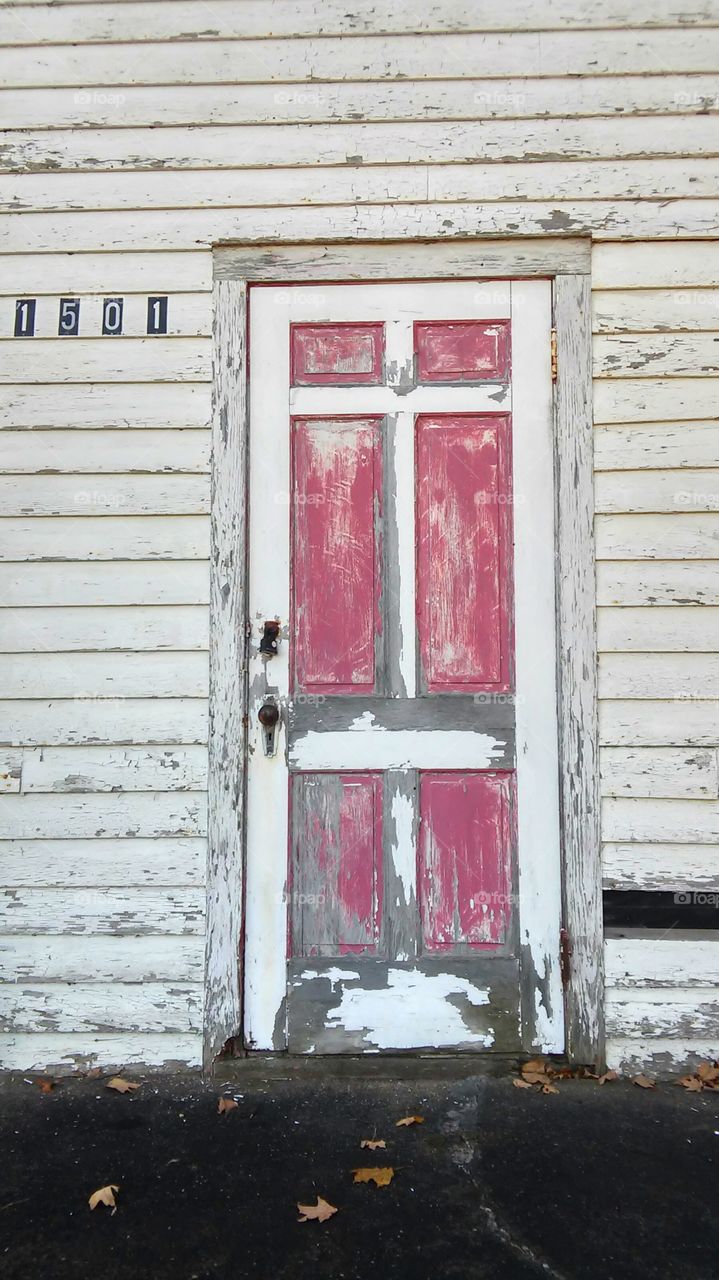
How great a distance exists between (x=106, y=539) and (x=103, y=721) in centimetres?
62

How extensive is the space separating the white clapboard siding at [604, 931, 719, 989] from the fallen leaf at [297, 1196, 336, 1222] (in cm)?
114

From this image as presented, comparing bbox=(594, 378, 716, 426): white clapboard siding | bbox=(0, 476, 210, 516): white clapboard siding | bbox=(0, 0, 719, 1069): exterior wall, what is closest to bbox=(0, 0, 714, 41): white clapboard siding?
bbox=(0, 0, 719, 1069): exterior wall

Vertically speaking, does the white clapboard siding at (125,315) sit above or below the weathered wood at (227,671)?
above

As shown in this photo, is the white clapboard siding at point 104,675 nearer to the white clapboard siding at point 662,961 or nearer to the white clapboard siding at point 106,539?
the white clapboard siding at point 106,539

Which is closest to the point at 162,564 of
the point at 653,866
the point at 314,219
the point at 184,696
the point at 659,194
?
the point at 184,696

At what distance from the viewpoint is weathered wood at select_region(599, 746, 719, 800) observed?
272 centimetres

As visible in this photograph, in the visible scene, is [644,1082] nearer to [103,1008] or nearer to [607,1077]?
[607,1077]

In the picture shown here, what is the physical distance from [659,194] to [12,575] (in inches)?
101

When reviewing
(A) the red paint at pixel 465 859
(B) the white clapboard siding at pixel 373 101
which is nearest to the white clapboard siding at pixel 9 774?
(A) the red paint at pixel 465 859

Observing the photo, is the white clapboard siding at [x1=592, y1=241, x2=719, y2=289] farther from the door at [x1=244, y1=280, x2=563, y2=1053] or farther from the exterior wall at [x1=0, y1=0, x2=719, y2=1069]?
the door at [x1=244, y1=280, x2=563, y2=1053]

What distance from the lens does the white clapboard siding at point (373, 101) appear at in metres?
2.83

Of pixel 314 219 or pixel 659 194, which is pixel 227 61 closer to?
pixel 314 219

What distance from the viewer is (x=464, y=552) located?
284cm

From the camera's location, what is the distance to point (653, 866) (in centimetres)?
→ 271
